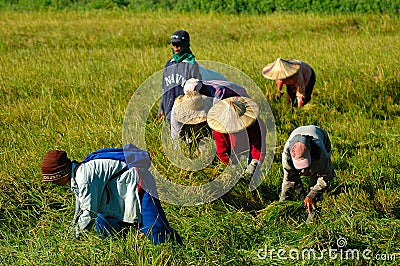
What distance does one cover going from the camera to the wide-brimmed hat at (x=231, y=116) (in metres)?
5.17

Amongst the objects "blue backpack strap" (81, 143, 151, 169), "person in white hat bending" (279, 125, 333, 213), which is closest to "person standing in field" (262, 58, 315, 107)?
"person in white hat bending" (279, 125, 333, 213)

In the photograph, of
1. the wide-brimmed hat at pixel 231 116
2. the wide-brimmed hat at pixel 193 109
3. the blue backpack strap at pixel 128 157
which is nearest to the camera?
the blue backpack strap at pixel 128 157

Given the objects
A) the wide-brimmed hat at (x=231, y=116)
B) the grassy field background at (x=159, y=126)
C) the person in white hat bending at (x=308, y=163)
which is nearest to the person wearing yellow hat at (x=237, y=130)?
the wide-brimmed hat at (x=231, y=116)

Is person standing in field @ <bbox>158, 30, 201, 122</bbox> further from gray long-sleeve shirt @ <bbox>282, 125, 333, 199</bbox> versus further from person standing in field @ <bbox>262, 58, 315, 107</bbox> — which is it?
gray long-sleeve shirt @ <bbox>282, 125, 333, 199</bbox>

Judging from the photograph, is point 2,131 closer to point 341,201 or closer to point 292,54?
point 341,201

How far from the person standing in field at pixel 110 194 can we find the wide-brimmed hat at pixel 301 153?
1036 millimetres

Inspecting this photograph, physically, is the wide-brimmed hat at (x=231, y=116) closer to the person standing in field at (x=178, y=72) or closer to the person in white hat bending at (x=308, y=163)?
the person in white hat bending at (x=308, y=163)

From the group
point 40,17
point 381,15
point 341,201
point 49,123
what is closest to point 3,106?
point 49,123

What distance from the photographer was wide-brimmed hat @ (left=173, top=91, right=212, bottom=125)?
215 inches

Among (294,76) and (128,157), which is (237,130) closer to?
(128,157)

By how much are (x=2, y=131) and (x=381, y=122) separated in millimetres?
4386

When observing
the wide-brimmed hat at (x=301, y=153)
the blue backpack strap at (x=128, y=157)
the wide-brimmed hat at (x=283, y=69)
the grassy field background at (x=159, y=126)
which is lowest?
the grassy field background at (x=159, y=126)

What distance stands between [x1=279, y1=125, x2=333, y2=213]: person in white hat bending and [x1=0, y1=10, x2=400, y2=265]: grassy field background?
0.15 metres

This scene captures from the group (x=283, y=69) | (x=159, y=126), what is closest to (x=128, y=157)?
(x=159, y=126)
